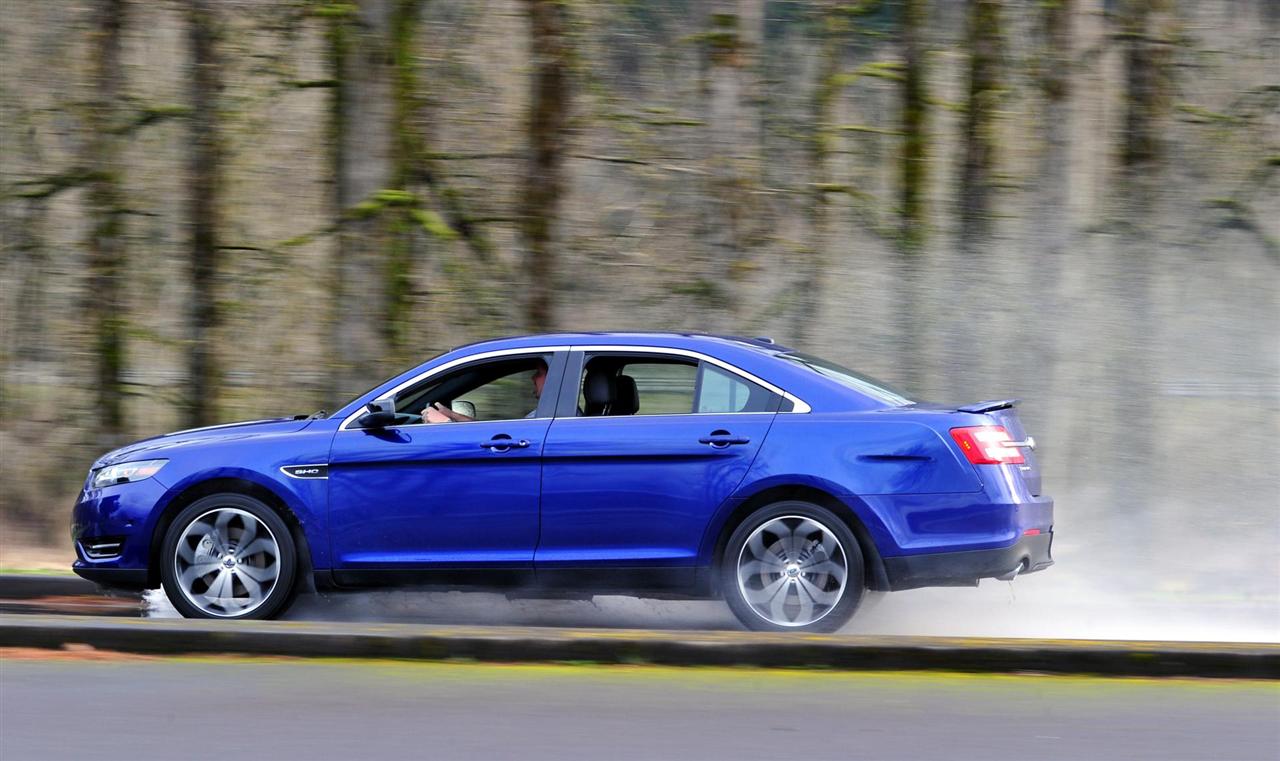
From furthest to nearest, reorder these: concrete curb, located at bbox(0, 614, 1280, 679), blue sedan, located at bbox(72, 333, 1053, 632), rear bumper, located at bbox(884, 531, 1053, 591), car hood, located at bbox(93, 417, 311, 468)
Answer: car hood, located at bbox(93, 417, 311, 468) → blue sedan, located at bbox(72, 333, 1053, 632) → rear bumper, located at bbox(884, 531, 1053, 591) → concrete curb, located at bbox(0, 614, 1280, 679)

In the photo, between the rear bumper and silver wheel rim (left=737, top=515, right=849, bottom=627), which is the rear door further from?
the rear bumper

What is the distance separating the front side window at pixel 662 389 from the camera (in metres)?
7.26

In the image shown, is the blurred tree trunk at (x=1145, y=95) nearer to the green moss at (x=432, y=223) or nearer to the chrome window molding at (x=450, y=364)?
the green moss at (x=432, y=223)

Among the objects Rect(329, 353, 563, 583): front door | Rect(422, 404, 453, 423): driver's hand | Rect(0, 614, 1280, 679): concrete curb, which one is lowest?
Rect(0, 614, 1280, 679): concrete curb

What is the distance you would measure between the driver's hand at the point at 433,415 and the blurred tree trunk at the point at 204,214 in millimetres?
5254

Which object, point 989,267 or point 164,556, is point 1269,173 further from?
point 164,556

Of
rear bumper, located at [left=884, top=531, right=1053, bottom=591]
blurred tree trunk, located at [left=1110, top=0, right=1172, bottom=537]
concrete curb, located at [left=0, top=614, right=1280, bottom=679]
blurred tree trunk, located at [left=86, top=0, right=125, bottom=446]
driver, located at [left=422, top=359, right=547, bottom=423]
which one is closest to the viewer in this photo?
concrete curb, located at [left=0, top=614, right=1280, bottom=679]

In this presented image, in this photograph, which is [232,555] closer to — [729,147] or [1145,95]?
[729,147]

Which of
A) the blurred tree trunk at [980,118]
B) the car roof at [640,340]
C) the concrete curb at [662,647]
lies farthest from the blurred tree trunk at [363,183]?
the concrete curb at [662,647]

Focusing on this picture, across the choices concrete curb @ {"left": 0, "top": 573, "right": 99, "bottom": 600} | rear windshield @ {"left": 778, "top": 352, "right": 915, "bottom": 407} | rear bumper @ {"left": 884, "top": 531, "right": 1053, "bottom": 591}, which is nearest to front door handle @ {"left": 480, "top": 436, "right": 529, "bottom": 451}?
rear windshield @ {"left": 778, "top": 352, "right": 915, "bottom": 407}

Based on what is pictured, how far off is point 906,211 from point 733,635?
6435 millimetres

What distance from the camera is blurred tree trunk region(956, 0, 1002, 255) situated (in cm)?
1201

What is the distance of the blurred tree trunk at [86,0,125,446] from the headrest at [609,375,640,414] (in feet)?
21.2

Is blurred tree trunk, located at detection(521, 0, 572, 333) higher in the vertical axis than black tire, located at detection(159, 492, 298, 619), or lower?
higher
